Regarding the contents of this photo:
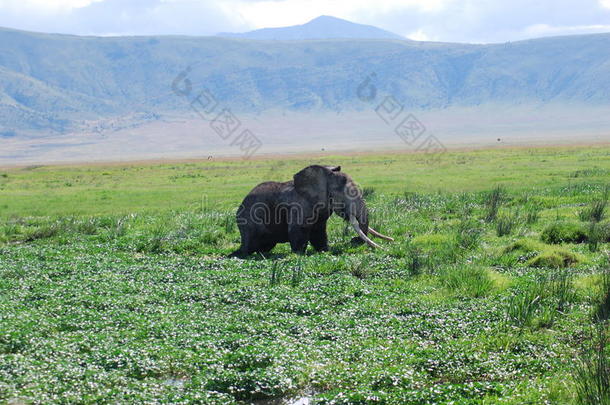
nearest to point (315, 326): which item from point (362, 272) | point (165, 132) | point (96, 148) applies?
point (362, 272)

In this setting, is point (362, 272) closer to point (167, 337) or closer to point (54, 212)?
point (167, 337)

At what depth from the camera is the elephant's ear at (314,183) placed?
56.3 feet

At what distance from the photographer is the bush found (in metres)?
17.2

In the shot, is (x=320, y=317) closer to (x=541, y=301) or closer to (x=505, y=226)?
(x=541, y=301)

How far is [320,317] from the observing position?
11.4 meters

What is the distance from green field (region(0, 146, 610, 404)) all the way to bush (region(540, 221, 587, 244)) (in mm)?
34

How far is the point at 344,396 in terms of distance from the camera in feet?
28.0

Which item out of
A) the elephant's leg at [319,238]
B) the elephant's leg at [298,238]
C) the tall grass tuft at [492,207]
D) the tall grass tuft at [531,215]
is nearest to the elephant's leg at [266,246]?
the elephant's leg at [298,238]

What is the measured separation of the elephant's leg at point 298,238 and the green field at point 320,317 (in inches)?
11.7

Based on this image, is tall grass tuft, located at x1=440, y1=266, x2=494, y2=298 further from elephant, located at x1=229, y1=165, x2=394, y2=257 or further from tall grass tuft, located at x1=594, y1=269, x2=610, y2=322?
elephant, located at x1=229, y1=165, x2=394, y2=257

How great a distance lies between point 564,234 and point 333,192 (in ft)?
18.6

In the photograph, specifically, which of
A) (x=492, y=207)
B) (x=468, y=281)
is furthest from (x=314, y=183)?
(x=492, y=207)

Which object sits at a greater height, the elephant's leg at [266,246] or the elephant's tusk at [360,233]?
the elephant's tusk at [360,233]

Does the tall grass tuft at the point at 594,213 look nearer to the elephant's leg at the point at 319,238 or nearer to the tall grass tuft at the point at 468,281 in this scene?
the elephant's leg at the point at 319,238
